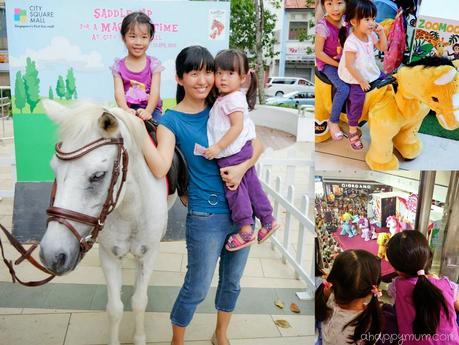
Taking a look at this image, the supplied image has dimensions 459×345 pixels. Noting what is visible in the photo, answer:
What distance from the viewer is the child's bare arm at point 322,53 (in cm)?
122

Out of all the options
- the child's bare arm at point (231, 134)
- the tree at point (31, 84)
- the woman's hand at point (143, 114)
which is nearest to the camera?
the child's bare arm at point (231, 134)

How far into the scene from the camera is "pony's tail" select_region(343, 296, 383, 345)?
1.45 m

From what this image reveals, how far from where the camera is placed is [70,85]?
2541mm

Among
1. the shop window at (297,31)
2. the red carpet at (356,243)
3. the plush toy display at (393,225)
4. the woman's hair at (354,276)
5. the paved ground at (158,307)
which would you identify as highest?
the shop window at (297,31)

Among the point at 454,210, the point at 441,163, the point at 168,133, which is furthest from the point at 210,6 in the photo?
the point at 454,210

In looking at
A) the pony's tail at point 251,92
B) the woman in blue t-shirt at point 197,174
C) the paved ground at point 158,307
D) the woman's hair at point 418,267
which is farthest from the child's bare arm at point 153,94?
the woman's hair at point 418,267

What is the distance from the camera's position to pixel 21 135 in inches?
105

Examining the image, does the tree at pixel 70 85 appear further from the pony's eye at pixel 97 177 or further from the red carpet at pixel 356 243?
the red carpet at pixel 356 243

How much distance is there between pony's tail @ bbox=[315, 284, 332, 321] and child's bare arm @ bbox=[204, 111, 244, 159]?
0.64 m

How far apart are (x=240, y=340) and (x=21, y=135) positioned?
198 centimetres

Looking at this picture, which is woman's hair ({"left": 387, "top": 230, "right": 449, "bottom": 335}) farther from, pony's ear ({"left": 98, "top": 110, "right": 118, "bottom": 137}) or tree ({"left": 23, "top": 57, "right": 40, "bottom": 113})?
tree ({"left": 23, "top": 57, "right": 40, "bottom": 113})

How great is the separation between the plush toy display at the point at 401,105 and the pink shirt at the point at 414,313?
0.47 metres

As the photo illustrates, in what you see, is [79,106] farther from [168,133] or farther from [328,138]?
[328,138]

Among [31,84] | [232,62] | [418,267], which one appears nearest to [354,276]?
[418,267]
